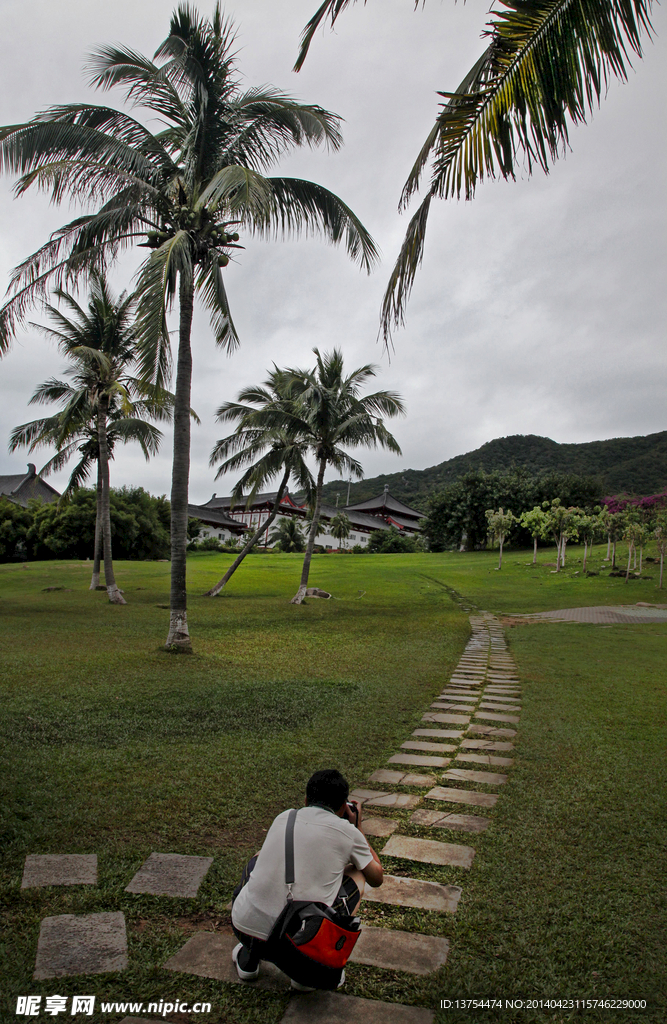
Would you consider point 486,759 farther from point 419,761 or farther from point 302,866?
point 302,866

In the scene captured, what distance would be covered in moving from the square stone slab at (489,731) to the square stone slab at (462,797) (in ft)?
5.00

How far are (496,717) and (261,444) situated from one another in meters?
13.1

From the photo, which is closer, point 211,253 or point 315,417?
point 211,253

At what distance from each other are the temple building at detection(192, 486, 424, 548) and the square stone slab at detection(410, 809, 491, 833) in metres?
45.7

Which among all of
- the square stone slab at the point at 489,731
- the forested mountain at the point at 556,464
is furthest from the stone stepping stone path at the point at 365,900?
the forested mountain at the point at 556,464

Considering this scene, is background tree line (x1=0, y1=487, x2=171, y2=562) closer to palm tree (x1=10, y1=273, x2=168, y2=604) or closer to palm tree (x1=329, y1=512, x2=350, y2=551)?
palm tree (x1=10, y1=273, x2=168, y2=604)

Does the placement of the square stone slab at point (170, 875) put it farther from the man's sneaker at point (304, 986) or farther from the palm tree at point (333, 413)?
the palm tree at point (333, 413)

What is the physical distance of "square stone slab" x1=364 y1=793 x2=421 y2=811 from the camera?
416cm

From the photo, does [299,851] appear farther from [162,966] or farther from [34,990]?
[34,990]

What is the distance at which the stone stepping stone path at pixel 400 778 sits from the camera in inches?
181

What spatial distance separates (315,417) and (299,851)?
55.6 feet

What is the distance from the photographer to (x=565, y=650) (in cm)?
1132

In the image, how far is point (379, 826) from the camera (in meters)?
3.84

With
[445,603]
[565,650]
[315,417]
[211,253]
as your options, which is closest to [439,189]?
[211,253]
